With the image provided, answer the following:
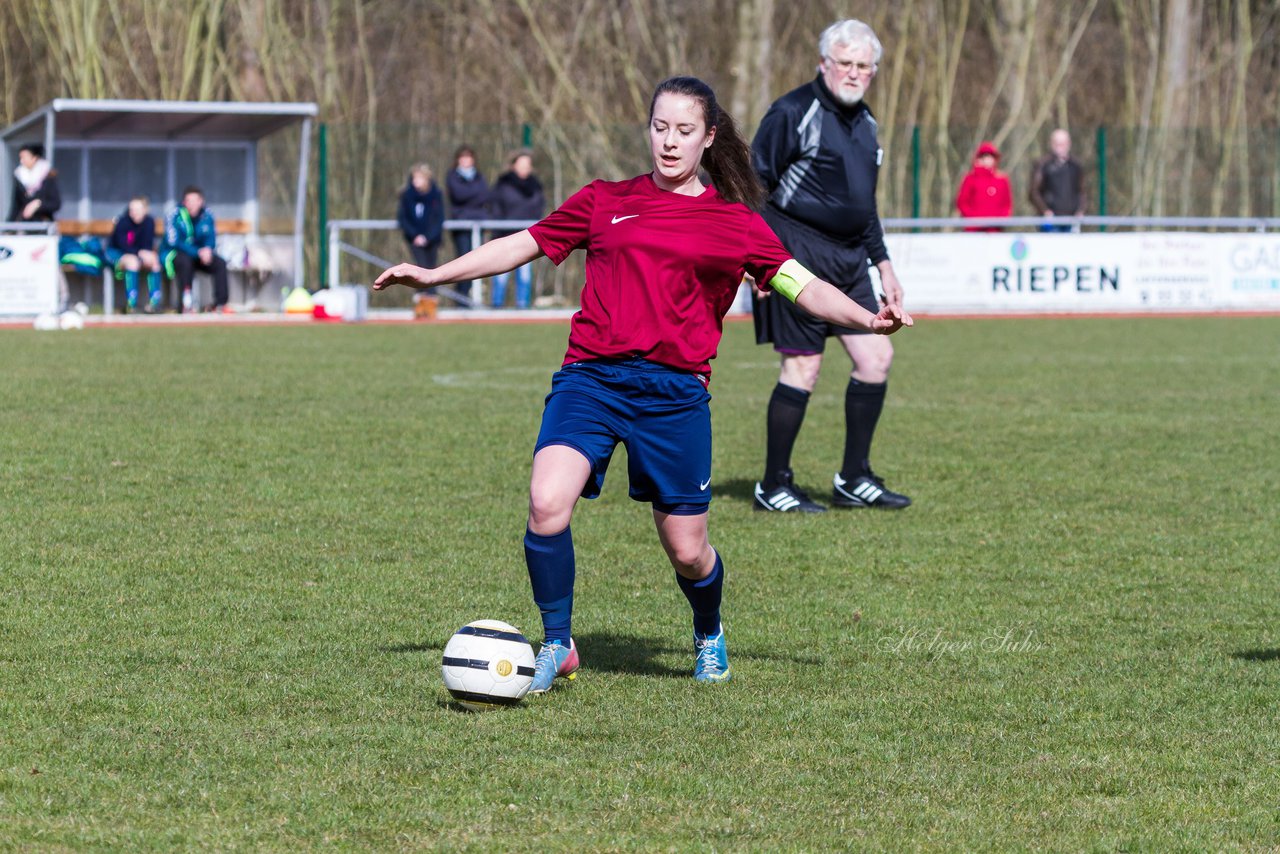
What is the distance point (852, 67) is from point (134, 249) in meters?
16.3

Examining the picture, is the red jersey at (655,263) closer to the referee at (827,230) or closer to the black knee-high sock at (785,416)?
the referee at (827,230)

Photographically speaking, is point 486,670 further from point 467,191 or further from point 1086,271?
point 1086,271

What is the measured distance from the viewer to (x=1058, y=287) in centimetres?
2317

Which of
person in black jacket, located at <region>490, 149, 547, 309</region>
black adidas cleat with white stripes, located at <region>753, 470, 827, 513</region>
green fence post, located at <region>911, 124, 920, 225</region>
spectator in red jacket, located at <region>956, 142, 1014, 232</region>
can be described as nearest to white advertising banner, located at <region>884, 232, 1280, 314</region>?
spectator in red jacket, located at <region>956, 142, 1014, 232</region>

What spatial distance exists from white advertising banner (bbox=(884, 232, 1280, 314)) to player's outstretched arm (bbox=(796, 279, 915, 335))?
18043mm

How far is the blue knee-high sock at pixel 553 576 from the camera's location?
4.89 meters

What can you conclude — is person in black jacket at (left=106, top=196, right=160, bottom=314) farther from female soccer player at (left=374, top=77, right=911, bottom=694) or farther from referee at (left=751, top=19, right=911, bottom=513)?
female soccer player at (left=374, top=77, right=911, bottom=694)

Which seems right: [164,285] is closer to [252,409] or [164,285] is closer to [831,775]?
[252,409]

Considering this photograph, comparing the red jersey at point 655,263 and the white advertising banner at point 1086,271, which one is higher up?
the red jersey at point 655,263

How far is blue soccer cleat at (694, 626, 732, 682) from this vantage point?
5.15 metres

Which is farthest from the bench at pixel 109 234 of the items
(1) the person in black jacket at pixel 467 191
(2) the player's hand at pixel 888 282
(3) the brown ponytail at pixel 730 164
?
(3) the brown ponytail at pixel 730 164

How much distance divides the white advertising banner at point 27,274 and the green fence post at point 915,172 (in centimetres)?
1300

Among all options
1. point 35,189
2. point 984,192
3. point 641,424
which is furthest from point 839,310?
point 984,192

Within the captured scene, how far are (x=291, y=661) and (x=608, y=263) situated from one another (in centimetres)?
143
